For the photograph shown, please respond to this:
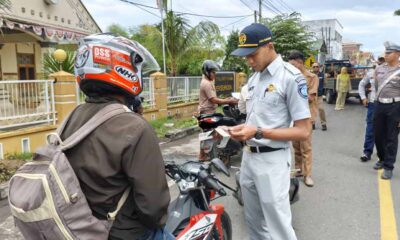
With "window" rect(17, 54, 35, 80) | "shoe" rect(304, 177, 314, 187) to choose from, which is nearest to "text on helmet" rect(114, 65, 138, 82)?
"shoe" rect(304, 177, 314, 187)

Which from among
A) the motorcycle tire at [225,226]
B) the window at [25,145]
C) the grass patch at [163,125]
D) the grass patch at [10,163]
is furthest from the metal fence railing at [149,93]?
the motorcycle tire at [225,226]

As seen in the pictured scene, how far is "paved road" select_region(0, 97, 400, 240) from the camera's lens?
383cm

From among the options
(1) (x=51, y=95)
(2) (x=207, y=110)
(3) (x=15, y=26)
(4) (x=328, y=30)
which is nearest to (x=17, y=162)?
(1) (x=51, y=95)

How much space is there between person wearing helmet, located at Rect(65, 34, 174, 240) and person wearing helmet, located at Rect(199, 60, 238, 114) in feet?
13.5

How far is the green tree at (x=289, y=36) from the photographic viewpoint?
2144 centimetres

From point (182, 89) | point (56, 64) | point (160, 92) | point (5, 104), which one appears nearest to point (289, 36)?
point (182, 89)

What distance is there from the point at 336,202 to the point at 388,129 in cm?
166

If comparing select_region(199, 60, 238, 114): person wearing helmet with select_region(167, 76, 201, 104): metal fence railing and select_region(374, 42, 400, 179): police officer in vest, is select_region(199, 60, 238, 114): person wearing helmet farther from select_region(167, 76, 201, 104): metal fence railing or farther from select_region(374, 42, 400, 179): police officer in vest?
select_region(167, 76, 201, 104): metal fence railing

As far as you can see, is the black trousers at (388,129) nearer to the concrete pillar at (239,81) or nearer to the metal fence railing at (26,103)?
the metal fence railing at (26,103)

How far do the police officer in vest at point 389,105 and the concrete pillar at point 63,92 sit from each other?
5.74 metres

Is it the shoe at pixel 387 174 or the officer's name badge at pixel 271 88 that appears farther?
the shoe at pixel 387 174

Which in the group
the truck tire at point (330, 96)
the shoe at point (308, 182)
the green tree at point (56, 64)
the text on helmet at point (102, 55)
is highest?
the green tree at point (56, 64)

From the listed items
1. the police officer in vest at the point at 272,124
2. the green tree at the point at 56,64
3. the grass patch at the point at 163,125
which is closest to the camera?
the police officer in vest at the point at 272,124

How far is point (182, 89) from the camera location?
42.9 ft
